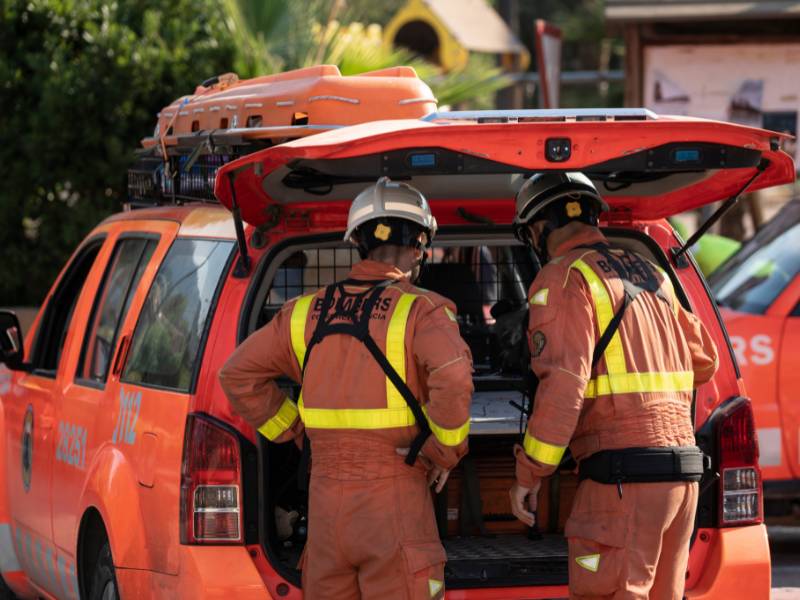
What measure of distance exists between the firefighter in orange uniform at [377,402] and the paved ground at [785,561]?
12.1ft

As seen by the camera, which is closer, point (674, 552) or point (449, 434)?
point (449, 434)

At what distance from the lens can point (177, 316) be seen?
5.18 metres

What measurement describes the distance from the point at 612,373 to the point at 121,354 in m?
1.80

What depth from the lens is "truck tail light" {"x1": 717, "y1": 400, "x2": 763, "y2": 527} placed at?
4.98 m

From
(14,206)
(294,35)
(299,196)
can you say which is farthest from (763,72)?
(299,196)

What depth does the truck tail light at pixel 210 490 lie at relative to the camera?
15.4 feet

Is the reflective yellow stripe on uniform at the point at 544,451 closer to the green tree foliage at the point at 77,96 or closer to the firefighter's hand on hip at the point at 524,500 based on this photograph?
the firefighter's hand on hip at the point at 524,500

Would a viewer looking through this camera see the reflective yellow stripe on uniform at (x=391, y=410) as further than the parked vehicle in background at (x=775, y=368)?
No

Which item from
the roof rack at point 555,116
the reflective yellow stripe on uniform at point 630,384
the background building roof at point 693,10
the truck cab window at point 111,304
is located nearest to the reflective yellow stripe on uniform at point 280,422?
the reflective yellow stripe on uniform at point 630,384

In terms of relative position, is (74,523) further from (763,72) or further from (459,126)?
(763,72)

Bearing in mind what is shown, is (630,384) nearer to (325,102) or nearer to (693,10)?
(325,102)

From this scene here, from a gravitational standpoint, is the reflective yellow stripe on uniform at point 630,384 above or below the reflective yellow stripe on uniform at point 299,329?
below

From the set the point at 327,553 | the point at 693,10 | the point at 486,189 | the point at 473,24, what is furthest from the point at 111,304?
the point at 473,24

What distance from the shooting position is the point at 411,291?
4.58 metres
